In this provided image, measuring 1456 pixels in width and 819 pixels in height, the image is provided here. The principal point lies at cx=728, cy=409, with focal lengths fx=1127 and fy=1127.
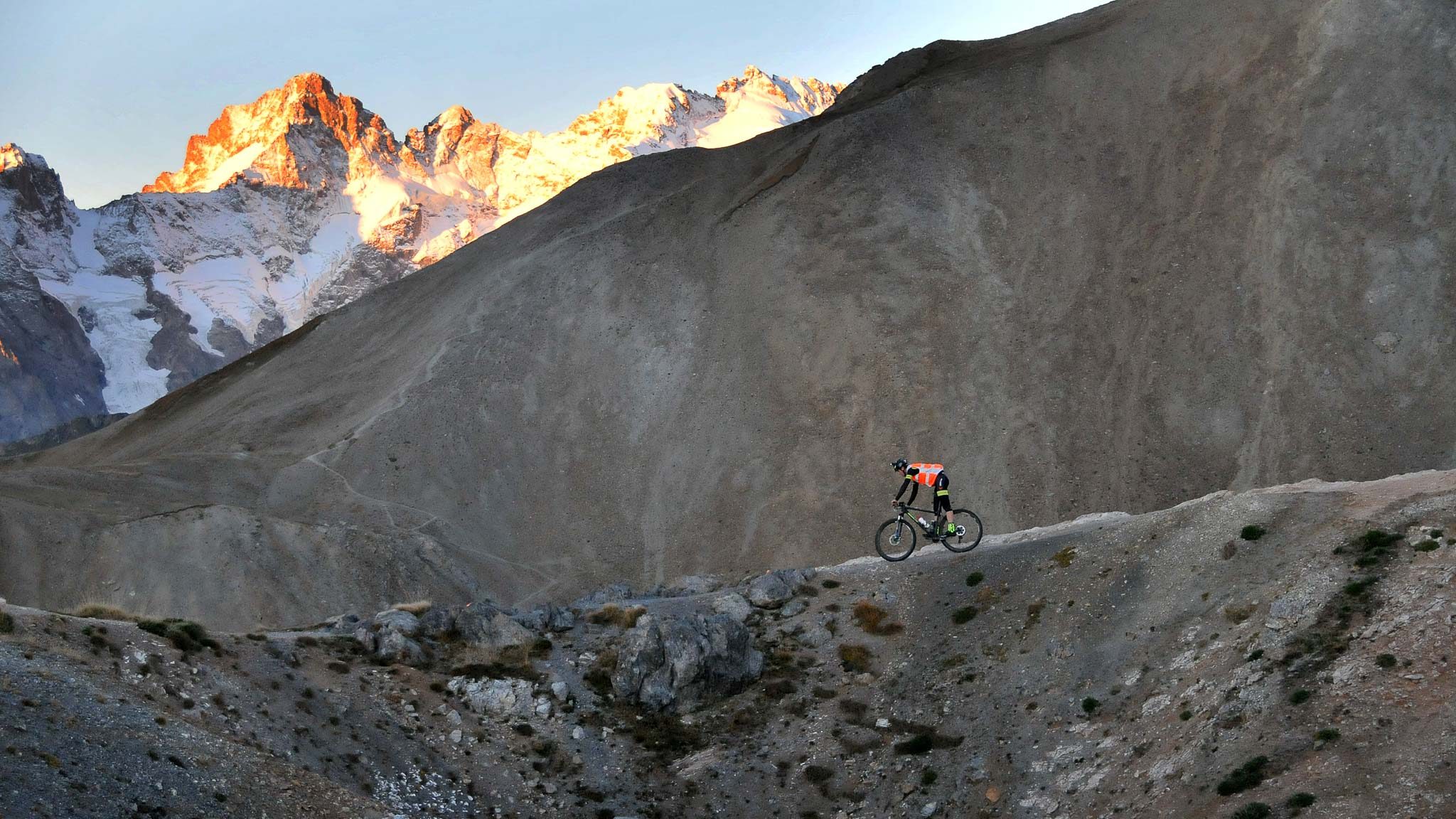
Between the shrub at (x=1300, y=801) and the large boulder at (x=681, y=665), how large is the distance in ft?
49.1

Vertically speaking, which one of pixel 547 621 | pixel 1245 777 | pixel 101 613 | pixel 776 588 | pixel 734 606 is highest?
pixel 101 613

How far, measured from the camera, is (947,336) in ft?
240

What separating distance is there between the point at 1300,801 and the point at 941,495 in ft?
46.3

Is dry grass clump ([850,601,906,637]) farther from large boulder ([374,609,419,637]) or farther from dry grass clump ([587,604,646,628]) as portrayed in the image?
large boulder ([374,609,419,637])

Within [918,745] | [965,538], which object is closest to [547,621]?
[918,745]

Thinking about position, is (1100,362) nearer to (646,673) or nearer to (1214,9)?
(1214,9)

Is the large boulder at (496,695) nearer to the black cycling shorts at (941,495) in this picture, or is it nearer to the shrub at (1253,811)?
the black cycling shorts at (941,495)

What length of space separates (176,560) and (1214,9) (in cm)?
7702

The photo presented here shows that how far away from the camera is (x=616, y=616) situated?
33.8 m

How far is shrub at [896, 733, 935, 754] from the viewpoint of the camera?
87.0ft

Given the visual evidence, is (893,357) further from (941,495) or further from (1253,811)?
(1253,811)

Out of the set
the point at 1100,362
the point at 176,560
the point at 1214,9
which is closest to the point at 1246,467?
the point at 1100,362

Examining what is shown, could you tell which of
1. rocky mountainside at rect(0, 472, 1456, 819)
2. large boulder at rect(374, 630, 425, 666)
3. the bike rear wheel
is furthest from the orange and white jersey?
large boulder at rect(374, 630, 425, 666)

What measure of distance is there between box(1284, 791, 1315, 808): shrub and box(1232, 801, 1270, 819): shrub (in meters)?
0.35
